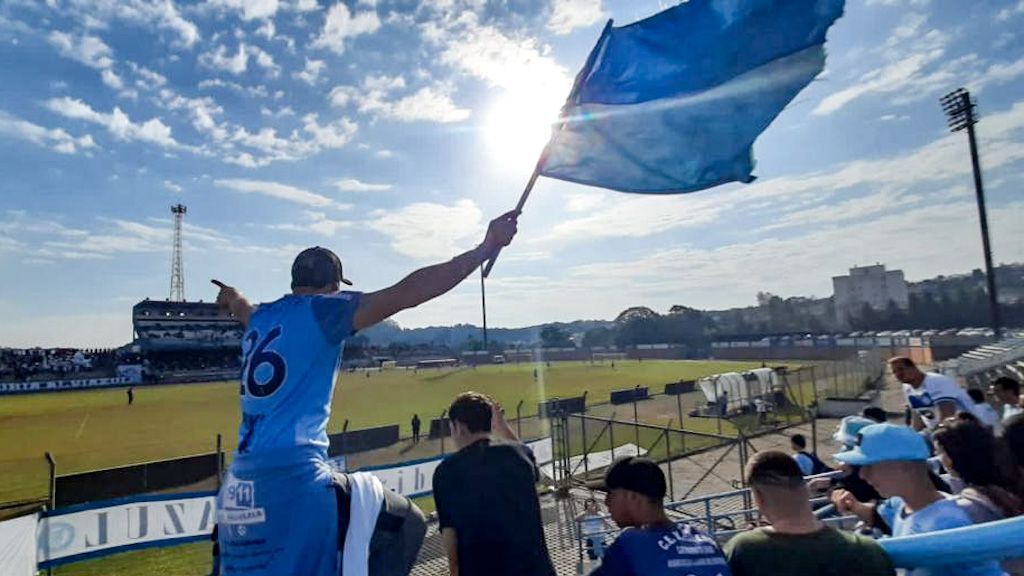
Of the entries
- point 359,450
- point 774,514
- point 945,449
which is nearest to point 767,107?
point 945,449

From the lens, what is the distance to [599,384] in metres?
54.8

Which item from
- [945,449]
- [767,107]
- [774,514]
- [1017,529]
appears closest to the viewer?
A: [1017,529]

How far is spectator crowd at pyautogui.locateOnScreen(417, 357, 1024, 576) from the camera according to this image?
2.08 metres

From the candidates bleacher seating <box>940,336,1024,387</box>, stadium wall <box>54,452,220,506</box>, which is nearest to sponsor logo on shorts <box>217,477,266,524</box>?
stadium wall <box>54,452,220,506</box>

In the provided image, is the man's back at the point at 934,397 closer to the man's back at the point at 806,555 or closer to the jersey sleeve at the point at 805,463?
the jersey sleeve at the point at 805,463

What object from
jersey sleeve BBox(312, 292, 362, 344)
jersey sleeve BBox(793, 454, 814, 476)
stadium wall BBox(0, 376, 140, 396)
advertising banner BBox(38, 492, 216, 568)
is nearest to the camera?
jersey sleeve BBox(312, 292, 362, 344)

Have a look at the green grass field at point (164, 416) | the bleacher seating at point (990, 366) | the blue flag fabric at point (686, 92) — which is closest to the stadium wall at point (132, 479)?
the green grass field at point (164, 416)

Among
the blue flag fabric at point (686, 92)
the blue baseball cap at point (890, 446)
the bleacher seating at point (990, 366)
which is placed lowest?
the bleacher seating at point (990, 366)

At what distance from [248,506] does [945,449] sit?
10.5 ft

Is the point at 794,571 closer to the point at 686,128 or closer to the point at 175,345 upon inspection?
the point at 686,128

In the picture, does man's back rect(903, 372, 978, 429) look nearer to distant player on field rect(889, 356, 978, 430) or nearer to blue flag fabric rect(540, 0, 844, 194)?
distant player on field rect(889, 356, 978, 430)

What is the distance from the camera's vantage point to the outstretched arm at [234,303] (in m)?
3.00

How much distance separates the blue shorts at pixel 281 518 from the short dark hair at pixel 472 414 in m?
1.15

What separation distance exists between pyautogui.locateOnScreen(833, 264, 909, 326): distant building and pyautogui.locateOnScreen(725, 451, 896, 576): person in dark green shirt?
458ft
